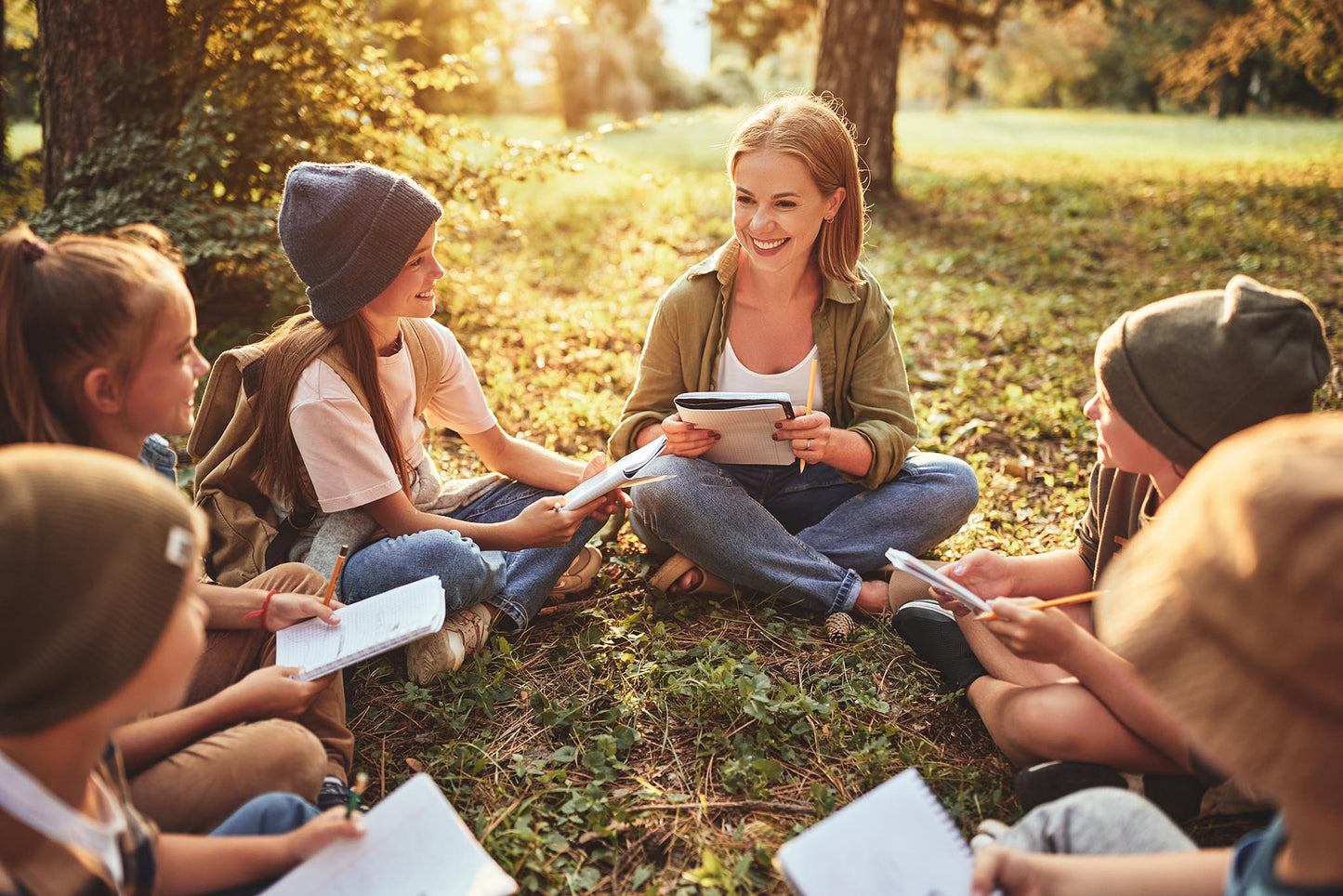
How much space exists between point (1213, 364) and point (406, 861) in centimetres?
199

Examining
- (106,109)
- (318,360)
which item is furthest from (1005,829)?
(106,109)

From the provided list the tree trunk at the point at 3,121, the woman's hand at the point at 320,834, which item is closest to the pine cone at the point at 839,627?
the woman's hand at the point at 320,834

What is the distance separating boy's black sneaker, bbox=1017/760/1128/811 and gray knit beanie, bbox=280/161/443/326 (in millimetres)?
2124

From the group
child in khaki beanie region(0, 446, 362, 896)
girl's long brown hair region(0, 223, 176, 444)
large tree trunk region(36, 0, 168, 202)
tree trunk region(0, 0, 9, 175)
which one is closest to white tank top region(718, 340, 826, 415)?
girl's long brown hair region(0, 223, 176, 444)

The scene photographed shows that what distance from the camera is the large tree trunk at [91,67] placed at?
4.59 metres

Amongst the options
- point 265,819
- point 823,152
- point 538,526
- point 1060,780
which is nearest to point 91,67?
point 538,526

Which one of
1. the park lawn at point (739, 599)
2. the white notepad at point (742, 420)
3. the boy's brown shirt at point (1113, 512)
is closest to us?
the park lawn at point (739, 599)

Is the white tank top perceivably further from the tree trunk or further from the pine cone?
the tree trunk

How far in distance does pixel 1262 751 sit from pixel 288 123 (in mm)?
5205

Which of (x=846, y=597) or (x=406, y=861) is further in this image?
(x=846, y=597)

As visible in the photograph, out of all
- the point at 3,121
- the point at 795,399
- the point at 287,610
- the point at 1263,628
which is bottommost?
the point at 287,610

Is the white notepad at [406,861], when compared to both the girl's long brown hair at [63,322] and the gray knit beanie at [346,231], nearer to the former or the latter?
the girl's long brown hair at [63,322]

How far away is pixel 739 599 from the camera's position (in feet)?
10.2

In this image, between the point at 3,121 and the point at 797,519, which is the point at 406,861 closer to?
the point at 797,519
